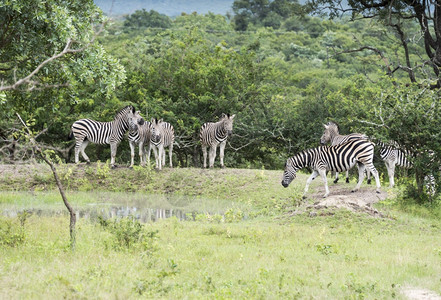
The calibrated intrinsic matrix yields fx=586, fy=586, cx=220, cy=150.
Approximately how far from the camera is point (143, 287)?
25.1ft

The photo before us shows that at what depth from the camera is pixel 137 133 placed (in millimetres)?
23906

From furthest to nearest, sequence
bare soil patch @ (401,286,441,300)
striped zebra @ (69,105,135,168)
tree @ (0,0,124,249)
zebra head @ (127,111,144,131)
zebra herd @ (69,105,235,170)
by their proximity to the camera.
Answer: striped zebra @ (69,105,135,168), zebra herd @ (69,105,235,170), zebra head @ (127,111,144,131), tree @ (0,0,124,249), bare soil patch @ (401,286,441,300)

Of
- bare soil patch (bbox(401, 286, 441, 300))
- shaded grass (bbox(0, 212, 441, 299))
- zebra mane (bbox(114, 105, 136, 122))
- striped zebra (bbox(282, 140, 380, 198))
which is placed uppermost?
zebra mane (bbox(114, 105, 136, 122))

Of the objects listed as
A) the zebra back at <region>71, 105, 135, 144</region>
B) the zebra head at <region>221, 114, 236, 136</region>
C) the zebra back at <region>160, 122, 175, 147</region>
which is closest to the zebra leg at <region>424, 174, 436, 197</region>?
the zebra head at <region>221, 114, 236, 136</region>

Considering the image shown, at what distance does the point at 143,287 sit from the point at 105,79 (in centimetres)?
669

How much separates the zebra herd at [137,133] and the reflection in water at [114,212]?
5678mm

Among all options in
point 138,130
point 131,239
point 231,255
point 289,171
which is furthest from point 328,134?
point 131,239

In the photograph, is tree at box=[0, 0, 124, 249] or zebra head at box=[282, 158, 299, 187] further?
zebra head at box=[282, 158, 299, 187]

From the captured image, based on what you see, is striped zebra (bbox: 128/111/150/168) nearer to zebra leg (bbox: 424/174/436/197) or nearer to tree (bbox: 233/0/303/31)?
zebra leg (bbox: 424/174/436/197)

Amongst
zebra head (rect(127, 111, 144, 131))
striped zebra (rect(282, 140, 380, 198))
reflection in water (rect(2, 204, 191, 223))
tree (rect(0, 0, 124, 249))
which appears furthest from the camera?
zebra head (rect(127, 111, 144, 131))

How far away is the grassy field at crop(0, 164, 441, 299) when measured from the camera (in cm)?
770

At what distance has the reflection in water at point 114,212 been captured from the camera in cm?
1605

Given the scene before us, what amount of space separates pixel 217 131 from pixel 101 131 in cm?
486

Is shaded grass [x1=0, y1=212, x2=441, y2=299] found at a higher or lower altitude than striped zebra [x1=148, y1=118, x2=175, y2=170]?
lower
